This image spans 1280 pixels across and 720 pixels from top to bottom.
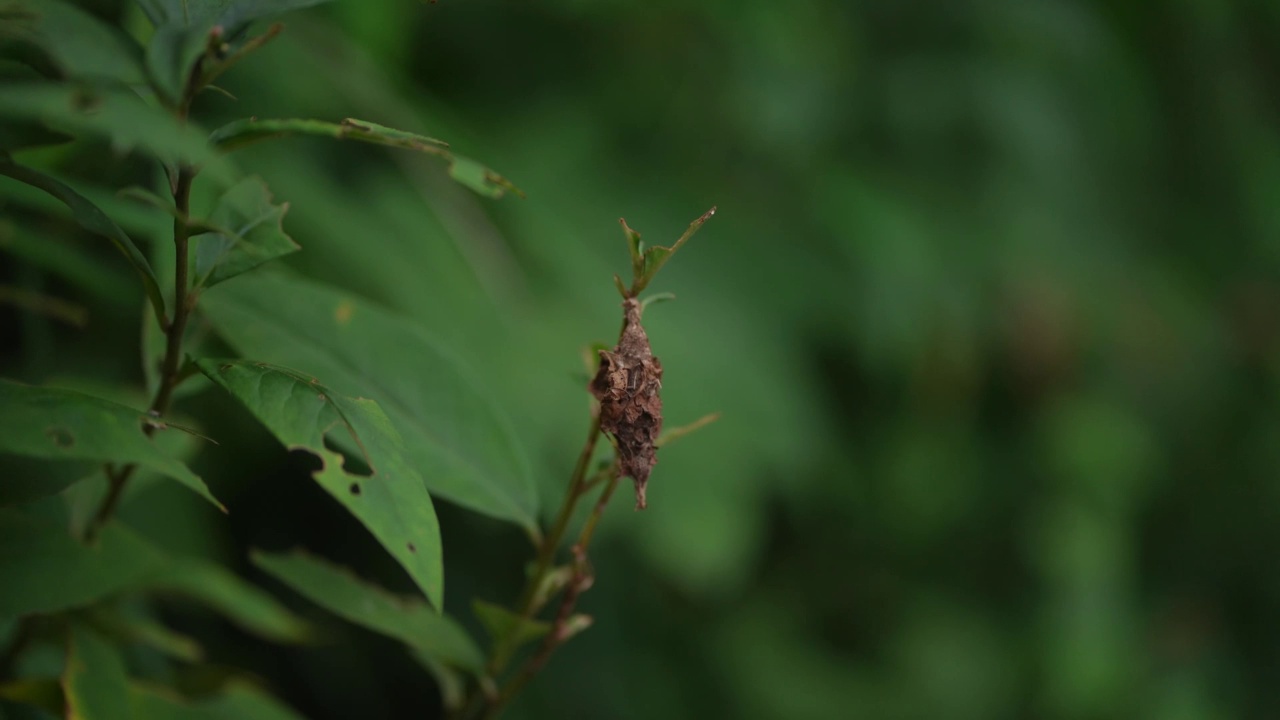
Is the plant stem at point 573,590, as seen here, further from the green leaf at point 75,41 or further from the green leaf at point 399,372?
the green leaf at point 75,41

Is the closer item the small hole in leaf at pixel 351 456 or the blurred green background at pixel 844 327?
the small hole in leaf at pixel 351 456

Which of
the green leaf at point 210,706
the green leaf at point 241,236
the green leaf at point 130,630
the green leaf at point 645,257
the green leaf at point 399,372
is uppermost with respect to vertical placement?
the green leaf at point 645,257

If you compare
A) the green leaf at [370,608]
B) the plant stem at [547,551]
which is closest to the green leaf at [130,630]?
the green leaf at [370,608]

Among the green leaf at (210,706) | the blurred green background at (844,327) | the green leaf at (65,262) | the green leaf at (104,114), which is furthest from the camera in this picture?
the blurred green background at (844,327)

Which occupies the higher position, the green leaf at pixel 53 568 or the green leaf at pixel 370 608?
the green leaf at pixel 370 608

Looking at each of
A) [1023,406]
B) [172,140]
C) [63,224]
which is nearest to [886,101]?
[1023,406]

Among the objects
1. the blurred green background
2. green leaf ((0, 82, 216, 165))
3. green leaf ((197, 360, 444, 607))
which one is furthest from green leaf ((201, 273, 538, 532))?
the blurred green background
